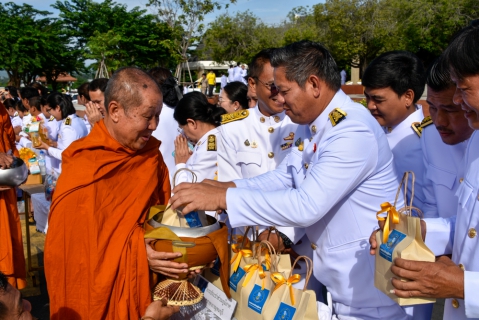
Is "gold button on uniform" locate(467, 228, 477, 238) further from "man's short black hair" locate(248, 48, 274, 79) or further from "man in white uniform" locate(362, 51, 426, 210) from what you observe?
"man's short black hair" locate(248, 48, 274, 79)

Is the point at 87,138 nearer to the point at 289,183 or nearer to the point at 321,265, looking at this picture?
the point at 289,183

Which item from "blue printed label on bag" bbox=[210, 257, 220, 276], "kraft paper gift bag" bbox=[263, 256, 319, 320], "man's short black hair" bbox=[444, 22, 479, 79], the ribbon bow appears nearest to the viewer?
"man's short black hair" bbox=[444, 22, 479, 79]

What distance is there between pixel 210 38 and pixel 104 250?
1584 inches

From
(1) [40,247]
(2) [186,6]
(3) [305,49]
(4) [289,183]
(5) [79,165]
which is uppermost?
(2) [186,6]

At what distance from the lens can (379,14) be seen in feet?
103

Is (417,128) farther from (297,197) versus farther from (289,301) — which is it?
(289,301)

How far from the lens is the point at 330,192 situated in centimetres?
205

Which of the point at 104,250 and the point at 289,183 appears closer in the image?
the point at 104,250

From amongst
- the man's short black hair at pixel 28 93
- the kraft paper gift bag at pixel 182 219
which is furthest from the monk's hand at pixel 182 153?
the man's short black hair at pixel 28 93

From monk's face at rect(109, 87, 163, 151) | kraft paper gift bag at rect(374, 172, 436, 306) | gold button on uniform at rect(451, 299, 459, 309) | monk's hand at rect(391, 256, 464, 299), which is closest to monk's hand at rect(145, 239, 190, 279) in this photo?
monk's face at rect(109, 87, 163, 151)

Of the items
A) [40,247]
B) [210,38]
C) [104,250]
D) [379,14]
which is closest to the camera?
[104,250]

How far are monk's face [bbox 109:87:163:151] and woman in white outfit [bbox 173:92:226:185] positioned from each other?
53.9 inches

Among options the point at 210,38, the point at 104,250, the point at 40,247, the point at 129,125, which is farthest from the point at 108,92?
the point at 210,38

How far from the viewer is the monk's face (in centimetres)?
240
